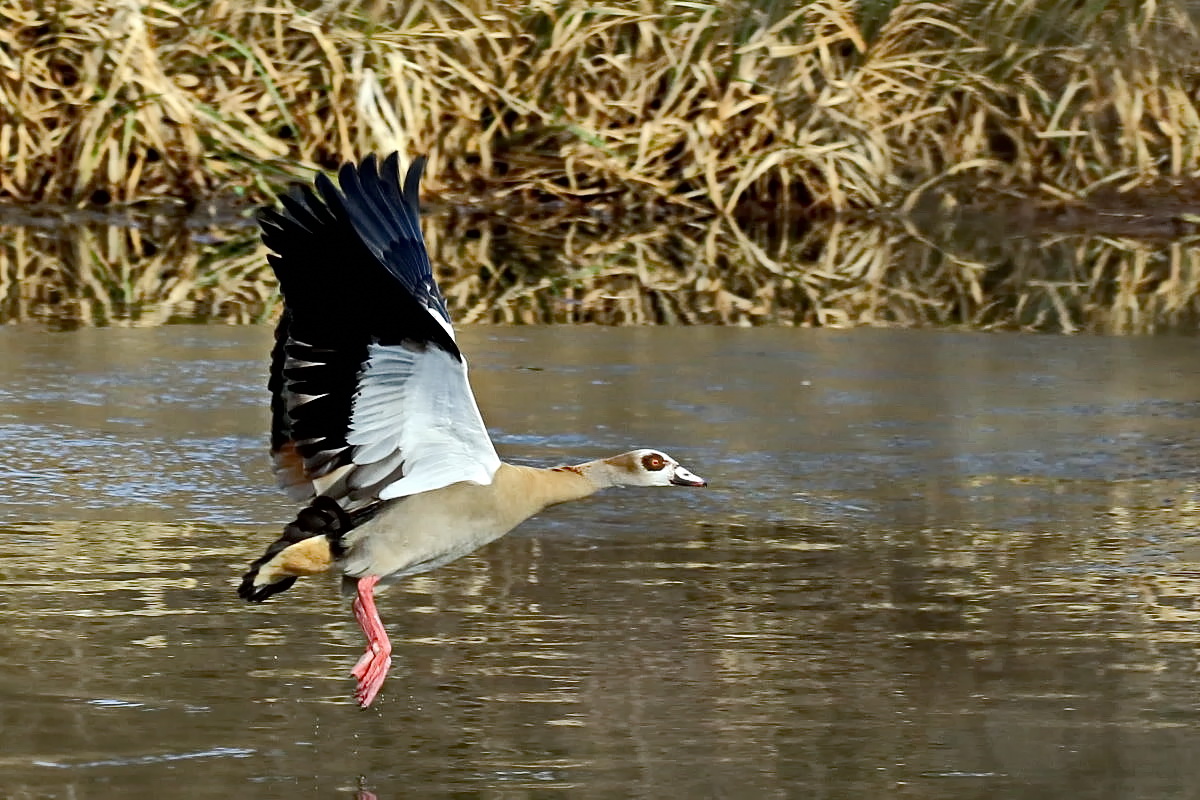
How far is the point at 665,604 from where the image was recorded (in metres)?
6.12

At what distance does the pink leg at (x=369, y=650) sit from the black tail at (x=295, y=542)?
0.16 m

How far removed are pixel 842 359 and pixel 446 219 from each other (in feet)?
19.3

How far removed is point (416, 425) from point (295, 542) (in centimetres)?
46

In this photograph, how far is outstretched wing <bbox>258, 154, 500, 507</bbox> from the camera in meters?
5.29

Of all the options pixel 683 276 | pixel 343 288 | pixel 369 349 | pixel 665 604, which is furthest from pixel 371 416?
pixel 683 276

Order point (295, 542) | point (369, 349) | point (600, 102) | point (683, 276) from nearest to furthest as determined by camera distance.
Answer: point (369, 349) → point (295, 542) → point (683, 276) → point (600, 102)

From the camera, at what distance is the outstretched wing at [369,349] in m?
5.29

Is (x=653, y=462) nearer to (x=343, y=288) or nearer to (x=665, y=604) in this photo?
(x=665, y=604)

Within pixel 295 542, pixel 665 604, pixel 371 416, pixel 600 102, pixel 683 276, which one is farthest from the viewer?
pixel 600 102

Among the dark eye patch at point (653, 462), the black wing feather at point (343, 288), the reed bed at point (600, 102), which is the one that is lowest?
the dark eye patch at point (653, 462)

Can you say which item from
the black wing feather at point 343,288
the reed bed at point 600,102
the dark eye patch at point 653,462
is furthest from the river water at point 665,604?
the reed bed at point 600,102

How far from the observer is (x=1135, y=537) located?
7055 millimetres

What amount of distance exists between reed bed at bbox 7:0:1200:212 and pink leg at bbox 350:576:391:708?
1012cm

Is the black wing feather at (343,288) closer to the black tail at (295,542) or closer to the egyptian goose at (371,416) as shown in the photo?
the egyptian goose at (371,416)
